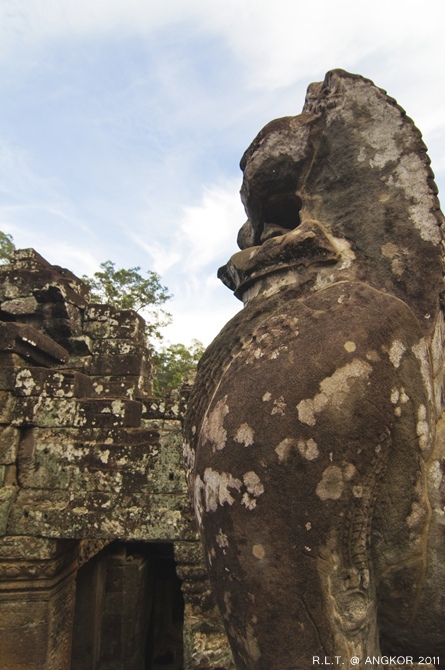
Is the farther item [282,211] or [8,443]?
[8,443]

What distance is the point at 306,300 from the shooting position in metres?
1.30

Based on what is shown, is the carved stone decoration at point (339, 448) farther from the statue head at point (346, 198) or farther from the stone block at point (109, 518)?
the stone block at point (109, 518)

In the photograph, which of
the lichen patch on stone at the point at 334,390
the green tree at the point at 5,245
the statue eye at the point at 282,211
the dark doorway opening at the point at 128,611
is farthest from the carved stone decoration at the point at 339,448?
the green tree at the point at 5,245

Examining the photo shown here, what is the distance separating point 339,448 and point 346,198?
83 cm

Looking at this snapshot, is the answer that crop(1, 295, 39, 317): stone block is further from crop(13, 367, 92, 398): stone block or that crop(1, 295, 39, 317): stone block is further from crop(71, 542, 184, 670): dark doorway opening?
crop(71, 542, 184, 670): dark doorway opening

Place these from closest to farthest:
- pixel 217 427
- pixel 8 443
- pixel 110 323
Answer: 1. pixel 217 427
2. pixel 8 443
3. pixel 110 323

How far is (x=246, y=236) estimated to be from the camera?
189 centimetres

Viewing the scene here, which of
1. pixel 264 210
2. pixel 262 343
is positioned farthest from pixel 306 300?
pixel 264 210

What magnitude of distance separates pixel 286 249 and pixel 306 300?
0.72 feet

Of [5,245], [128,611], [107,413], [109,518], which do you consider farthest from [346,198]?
[5,245]

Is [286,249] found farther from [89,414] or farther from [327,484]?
[89,414]

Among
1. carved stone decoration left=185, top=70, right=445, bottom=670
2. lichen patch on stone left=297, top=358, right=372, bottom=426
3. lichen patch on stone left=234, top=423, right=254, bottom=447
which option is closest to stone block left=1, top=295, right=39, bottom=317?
carved stone decoration left=185, top=70, right=445, bottom=670

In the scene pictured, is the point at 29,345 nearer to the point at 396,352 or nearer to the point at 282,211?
the point at 282,211

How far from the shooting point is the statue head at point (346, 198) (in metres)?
1.34
